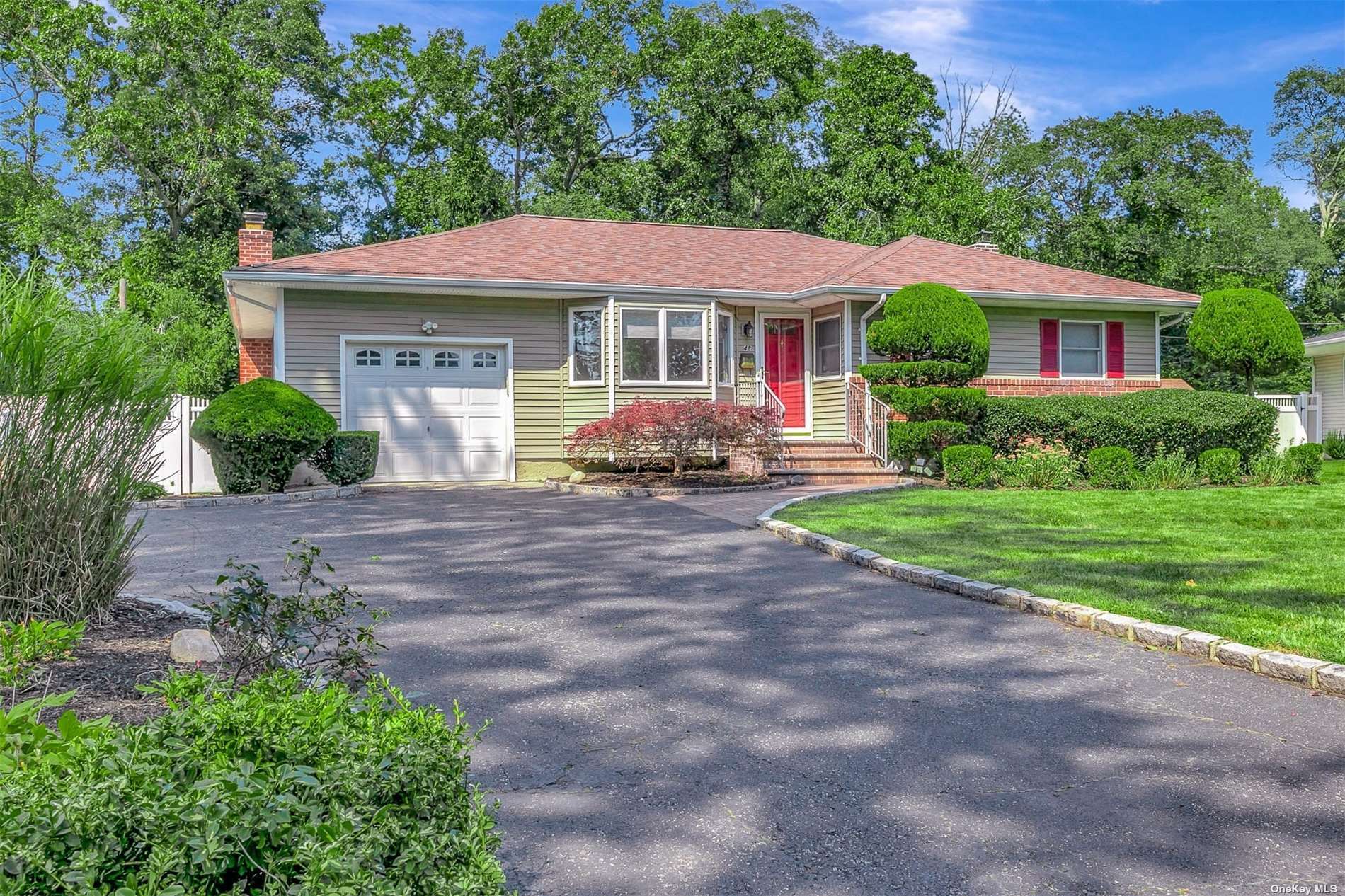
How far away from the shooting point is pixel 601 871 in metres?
2.64

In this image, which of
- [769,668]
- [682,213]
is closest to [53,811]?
[769,668]

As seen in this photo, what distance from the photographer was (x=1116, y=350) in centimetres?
1847

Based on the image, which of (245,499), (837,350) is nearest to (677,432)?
(837,350)

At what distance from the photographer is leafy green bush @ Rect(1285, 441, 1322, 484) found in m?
13.3

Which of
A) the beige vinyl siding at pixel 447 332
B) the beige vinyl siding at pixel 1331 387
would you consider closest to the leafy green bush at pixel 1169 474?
the beige vinyl siding at pixel 447 332

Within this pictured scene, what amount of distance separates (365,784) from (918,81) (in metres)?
29.9

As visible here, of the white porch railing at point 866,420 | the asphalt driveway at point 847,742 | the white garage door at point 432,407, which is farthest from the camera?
the white garage door at point 432,407

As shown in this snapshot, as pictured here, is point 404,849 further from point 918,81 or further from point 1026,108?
point 1026,108

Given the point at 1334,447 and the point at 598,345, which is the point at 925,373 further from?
the point at 1334,447

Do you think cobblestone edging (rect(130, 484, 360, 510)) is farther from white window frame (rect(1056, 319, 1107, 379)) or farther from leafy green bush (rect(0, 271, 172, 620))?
white window frame (rect(1056, 319, 1107, 379))

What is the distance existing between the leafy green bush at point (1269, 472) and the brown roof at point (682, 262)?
4969mm

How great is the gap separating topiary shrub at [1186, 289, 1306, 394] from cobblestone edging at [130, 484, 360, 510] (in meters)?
13.3

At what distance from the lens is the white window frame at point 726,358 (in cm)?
1611

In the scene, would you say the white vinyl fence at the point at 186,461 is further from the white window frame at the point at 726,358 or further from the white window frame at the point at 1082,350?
the white window frame at the point at 1082,350
